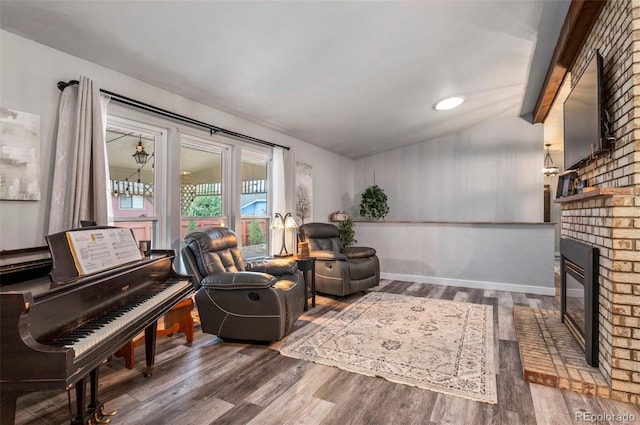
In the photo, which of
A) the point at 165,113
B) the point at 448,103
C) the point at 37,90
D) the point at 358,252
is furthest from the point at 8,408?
the point at 448,103

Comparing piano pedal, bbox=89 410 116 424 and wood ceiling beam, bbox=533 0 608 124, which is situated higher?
wood ceiling beam, bbox=533 0 608 124

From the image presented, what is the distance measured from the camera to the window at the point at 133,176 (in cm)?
276

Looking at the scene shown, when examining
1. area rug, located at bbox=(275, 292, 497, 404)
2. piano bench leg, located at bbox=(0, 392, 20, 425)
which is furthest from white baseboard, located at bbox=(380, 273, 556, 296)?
piano bench leg, located at bbox=(0, 392, 20, 425)

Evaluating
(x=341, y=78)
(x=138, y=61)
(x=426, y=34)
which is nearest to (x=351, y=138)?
(x=341, y=78)

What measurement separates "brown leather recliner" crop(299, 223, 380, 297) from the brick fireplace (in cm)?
251

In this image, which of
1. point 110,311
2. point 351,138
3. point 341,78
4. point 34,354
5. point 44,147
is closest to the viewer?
point 34,354

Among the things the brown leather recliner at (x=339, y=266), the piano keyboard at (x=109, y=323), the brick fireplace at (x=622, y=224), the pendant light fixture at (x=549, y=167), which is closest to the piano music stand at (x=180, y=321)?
the piano keyboard at (x=109, y=323)

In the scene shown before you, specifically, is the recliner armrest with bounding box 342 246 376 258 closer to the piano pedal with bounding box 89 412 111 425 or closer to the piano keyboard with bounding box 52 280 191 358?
the piano keyboard with bounding box 52 280 191 358

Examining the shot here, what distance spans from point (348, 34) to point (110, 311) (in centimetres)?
A: 247

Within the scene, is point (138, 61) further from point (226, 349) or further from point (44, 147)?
point (226, 349)

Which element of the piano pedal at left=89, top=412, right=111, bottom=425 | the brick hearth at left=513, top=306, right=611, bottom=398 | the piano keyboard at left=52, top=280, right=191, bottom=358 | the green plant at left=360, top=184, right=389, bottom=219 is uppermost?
the green plant at left=360, top=184, right=389, bottom=219

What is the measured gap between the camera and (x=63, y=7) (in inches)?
73.9

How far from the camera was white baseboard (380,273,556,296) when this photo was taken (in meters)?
4.55

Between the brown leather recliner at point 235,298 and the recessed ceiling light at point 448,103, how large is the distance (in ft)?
10.2
